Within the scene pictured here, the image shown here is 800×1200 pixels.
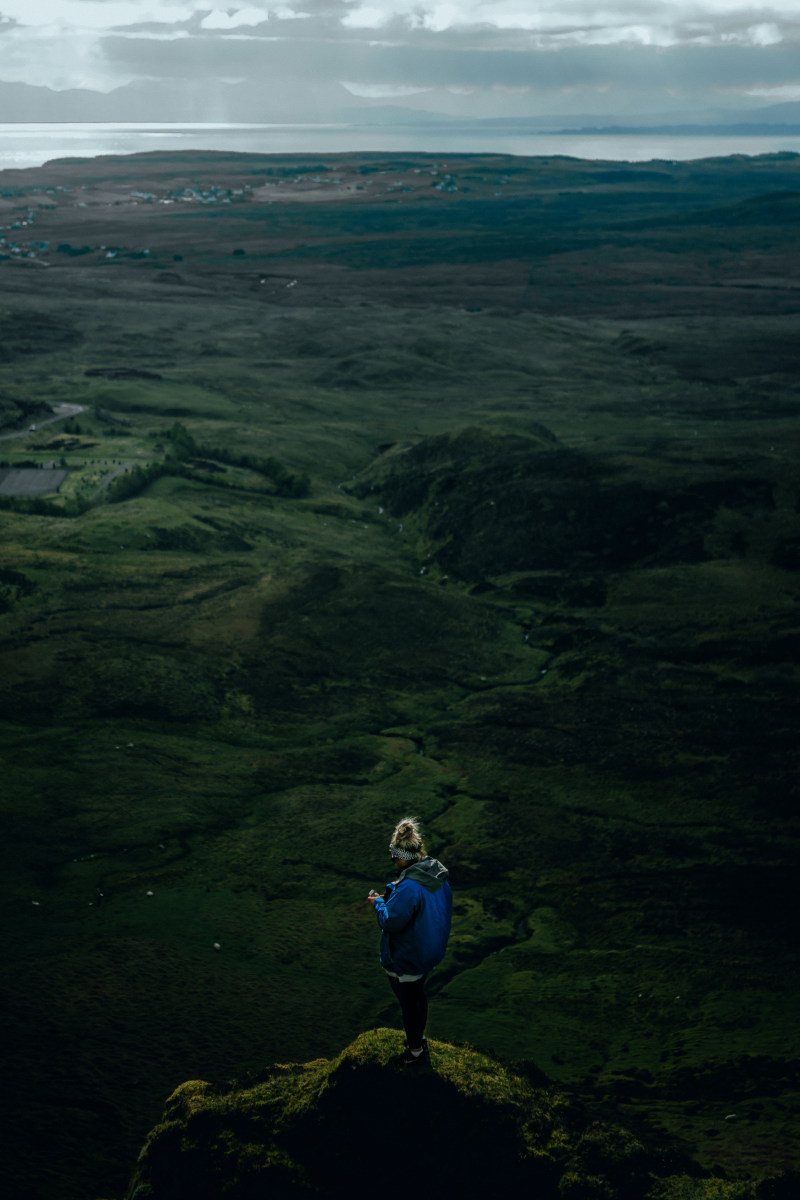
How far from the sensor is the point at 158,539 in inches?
2068

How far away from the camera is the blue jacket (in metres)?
10.3

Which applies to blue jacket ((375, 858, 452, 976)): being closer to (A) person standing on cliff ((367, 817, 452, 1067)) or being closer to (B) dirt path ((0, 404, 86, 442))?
(A) person standing on cliff ((367, 817, 452, 1067))

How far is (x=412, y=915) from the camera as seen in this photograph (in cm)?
1026

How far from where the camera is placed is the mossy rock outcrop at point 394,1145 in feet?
35.7

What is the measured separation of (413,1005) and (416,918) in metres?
1.25

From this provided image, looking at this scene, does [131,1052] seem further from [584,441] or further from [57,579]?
[584,441]

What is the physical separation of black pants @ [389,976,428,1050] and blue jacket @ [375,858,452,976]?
0.65ft

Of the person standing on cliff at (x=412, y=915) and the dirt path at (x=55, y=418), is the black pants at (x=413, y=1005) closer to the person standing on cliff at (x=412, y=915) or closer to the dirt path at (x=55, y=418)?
the person standing on cliff at (x=412, y=915)

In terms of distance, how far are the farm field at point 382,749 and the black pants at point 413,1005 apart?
4.14m

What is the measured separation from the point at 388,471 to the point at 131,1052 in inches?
2464

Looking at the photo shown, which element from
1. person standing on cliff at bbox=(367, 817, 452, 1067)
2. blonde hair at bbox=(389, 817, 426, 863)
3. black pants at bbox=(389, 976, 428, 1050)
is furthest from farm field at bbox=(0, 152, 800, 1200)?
blonde hair at bbox=(389, 817, 426, 863)

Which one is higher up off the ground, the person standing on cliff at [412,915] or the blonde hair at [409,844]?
the blonde hair at [409,844]

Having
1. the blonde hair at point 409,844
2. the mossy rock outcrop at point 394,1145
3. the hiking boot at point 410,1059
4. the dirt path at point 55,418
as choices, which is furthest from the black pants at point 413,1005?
the dirt path at point 55,418

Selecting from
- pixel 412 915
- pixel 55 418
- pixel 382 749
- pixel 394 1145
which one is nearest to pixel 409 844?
pixel 412 915
